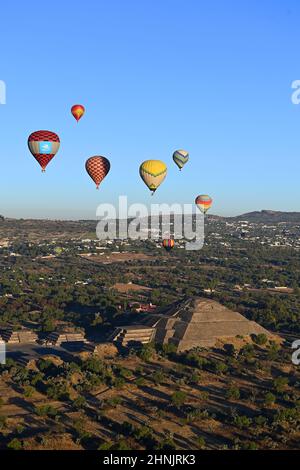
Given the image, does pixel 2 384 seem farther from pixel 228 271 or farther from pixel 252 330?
pixel 228 271

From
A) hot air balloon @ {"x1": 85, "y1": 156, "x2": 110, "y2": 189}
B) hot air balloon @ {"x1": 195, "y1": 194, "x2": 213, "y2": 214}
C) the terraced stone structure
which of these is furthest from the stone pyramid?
hot air balloon @ {"x1": 195, "y1": 194, "x2": 213, "y2": 214}

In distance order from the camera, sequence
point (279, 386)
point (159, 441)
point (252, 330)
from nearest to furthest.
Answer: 1. point (159, 441)
2. point (279, 386)
3. point (252, 330)

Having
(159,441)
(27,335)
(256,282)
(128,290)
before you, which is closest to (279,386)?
(159,441)

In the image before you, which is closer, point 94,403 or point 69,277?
point 94,403

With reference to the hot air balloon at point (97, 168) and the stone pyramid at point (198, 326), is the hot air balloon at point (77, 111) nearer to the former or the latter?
the hot air balloon at point (97, 168)

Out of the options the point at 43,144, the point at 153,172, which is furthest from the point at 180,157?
the point at 43,144

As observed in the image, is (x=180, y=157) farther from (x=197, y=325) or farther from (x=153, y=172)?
(x=197, y=325)
